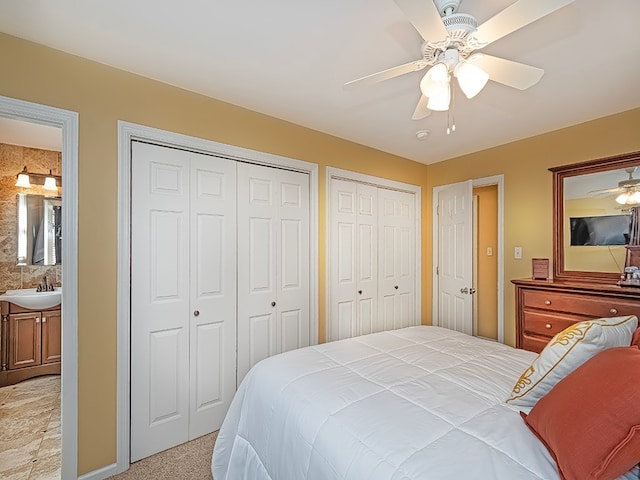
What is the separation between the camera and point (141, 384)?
80.8 inches

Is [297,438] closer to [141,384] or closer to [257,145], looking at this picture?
[141,384]

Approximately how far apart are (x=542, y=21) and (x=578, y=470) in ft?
6.13

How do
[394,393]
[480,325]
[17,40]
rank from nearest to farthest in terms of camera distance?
[394,393], [17,40], [480,325]

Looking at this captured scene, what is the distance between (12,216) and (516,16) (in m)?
4.67

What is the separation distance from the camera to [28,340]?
318 centimetres

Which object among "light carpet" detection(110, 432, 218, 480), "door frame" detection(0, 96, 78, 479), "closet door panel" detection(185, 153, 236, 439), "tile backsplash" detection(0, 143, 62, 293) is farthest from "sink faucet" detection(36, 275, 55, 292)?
"light carpet" detection(110, 432, 218, 480)

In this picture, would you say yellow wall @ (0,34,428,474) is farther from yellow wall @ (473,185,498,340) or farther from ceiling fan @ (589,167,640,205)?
yellow wall @ (473,185,498,340)

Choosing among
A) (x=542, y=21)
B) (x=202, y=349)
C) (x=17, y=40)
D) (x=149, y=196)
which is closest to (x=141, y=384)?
(x=202, y=349)

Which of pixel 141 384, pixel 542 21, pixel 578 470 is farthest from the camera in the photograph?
pixel 141 384

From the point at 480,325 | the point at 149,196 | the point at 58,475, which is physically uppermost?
the point at 149,196

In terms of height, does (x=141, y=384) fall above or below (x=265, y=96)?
below

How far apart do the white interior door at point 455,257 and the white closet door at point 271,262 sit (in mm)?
1782

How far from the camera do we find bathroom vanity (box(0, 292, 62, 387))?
307cm

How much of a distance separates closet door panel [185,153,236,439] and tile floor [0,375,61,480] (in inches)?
36.3
